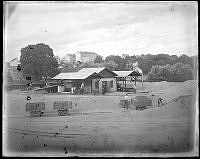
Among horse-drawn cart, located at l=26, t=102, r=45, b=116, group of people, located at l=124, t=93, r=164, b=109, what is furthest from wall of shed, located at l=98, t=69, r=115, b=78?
horse-drawn cart, located at l=26, t=102, r=45, b=116

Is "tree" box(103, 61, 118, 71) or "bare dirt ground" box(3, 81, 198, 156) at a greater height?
"tree" box(103, 61, 118, 71)

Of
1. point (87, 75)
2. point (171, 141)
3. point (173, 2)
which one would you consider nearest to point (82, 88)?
point (87, 75)

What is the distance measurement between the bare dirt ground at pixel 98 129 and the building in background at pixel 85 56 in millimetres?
233

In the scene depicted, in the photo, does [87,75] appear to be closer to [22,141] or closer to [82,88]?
[82,88]

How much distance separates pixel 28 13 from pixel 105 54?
45 cm

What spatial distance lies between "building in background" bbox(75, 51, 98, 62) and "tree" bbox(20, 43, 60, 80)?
13 centimetres

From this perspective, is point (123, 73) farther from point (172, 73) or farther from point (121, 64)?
point (172, 73)

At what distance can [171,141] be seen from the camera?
1220mm

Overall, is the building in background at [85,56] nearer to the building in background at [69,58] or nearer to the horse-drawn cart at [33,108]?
the building in background at [69,58]

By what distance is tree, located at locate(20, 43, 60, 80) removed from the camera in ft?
3.98

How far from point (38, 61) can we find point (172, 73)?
716mm

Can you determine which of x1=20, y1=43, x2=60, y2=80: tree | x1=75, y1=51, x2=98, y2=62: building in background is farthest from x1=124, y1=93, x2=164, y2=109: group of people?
x1=20, y1=43, x2=60, y2=80: tree

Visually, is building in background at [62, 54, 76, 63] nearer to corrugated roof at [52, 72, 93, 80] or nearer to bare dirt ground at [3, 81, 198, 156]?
corrugated roof at [52, 72, 93, 80]

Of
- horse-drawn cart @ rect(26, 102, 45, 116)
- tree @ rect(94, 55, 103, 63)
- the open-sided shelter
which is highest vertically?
tree @ rect(94, 55, 103, 63)
